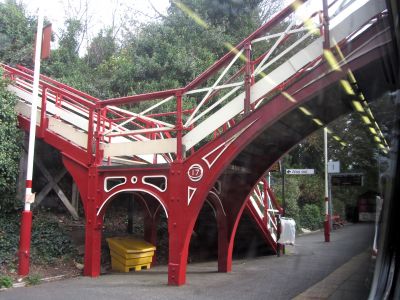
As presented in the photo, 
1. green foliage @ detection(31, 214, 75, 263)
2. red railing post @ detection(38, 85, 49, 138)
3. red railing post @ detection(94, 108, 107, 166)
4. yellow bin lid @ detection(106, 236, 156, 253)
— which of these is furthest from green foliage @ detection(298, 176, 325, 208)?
red railing post @ detection(38, 85, 49, 138)

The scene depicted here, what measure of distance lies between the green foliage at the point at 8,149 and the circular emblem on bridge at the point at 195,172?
4.83 metres

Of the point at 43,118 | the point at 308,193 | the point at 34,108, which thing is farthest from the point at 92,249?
the point at 308,193

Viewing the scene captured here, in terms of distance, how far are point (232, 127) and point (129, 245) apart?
13.9ft

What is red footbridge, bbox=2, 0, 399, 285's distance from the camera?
7891 millimetres

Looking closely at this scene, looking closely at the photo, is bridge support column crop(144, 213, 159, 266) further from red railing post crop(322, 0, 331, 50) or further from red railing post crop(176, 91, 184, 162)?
red railing post crop(322, 0, 331, 50)

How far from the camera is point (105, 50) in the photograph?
1022 inches

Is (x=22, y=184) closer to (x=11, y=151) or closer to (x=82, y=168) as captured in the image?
(x=11, y=151)

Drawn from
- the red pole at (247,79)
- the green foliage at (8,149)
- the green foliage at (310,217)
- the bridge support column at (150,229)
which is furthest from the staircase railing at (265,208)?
the green foliage at (8,149)

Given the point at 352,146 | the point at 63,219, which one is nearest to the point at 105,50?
the point at 63,219

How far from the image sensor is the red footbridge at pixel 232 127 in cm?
789

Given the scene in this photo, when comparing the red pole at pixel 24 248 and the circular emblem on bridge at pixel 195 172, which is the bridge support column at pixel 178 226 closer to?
the circular emblem on bridge at pixel 195 172

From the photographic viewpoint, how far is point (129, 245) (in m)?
11.3

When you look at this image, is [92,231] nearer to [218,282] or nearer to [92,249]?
[92,249]

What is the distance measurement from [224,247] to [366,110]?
238 inches
